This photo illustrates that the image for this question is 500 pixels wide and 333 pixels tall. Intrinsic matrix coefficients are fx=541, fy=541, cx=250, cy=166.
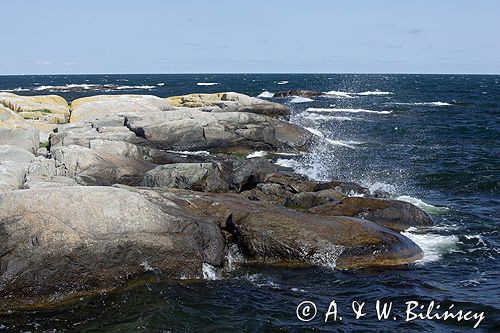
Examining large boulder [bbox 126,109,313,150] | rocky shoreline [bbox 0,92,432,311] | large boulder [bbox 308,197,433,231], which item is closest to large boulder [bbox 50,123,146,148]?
rocky shoreline [bbox 0,92,432,311]

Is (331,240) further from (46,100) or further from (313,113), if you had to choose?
(313,113)

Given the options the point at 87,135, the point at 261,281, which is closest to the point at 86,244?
the point at 261,281

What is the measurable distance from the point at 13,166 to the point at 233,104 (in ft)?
87.3

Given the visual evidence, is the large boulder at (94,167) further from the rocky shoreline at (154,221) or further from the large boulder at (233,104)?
the large boulder at (233,104)

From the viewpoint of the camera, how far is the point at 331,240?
49.2 ft

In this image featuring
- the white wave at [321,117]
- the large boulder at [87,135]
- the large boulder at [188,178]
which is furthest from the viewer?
the white wave at [321,117]

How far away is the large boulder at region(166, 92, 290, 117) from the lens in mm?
43144

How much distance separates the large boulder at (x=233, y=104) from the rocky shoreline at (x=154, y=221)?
18.7 meters

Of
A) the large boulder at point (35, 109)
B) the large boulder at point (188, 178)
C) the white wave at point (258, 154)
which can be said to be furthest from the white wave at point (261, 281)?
the large boulder at point (35, 109)

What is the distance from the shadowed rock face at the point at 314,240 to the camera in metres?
14.9

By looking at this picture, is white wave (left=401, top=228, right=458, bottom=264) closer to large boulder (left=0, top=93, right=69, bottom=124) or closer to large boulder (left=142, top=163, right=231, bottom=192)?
large boulder (left=142, top=163, right=231, bottom=192)

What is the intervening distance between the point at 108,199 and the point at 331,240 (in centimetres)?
611

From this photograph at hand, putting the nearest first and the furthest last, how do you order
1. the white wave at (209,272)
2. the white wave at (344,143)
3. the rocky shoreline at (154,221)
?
the rocky shoreline at (154,221) < the white wave at (209,272) < the white wave at (344,143)

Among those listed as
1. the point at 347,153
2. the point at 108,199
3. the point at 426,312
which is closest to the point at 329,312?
the point at 426,312
